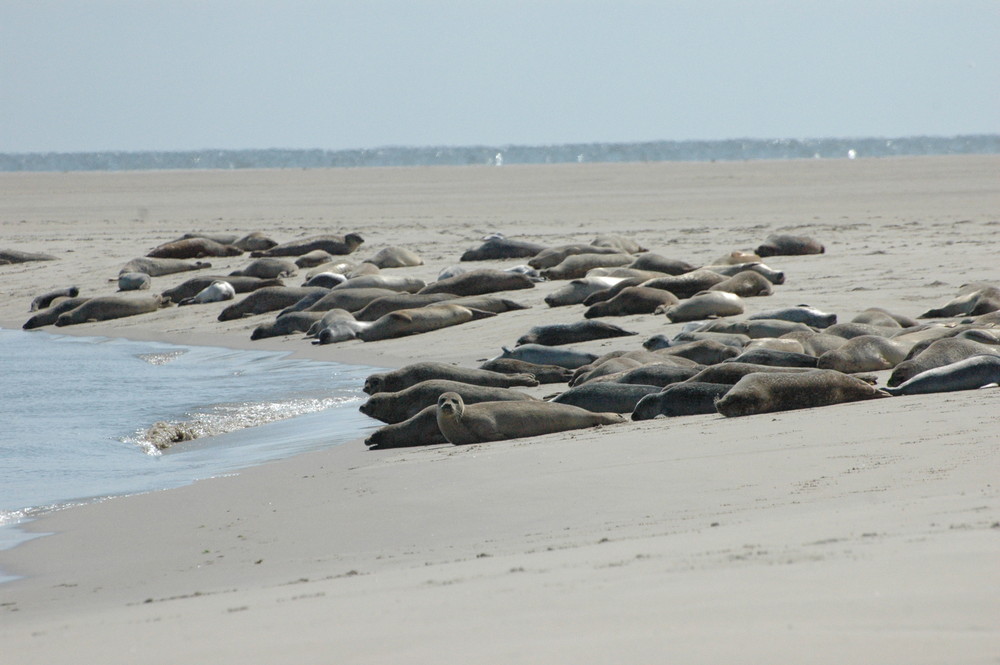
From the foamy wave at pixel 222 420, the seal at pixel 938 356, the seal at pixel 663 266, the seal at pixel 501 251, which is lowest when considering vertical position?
the foamy wave at pixel 222 420

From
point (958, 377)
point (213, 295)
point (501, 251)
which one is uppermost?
point (958, 377)

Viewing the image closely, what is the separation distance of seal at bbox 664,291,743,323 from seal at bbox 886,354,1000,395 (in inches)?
139

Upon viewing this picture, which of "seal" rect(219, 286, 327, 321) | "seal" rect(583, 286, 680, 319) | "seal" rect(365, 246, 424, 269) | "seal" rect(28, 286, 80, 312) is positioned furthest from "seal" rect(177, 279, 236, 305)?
"seal" rect(583, 286, 680, 319)

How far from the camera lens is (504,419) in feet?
18.2

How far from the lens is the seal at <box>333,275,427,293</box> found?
11479mm

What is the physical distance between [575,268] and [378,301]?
2.55 meters

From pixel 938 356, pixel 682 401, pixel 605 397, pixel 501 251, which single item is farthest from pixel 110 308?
pixel 938 356

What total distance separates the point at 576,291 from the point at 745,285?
148 centimetres

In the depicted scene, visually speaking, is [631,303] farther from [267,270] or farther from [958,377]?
[267,270]

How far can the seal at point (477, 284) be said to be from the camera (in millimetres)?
11047

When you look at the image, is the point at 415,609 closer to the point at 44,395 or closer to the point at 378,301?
the point at 44,395

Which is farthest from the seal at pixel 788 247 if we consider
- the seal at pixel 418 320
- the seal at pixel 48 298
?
the seal at pixel 48 298

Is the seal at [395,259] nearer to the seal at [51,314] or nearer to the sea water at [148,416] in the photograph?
the seal at [51,314]

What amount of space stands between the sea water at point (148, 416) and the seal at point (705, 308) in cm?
251
